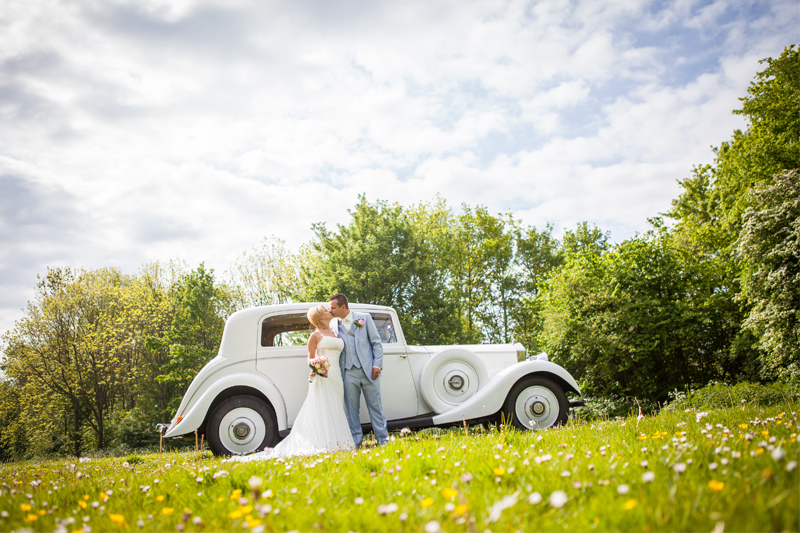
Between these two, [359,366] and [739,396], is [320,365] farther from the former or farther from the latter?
[739,396]

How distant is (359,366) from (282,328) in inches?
56.4

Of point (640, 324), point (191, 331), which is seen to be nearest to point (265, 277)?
point (191, 331)

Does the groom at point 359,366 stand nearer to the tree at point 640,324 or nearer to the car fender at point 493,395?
the car fender at point 493,395

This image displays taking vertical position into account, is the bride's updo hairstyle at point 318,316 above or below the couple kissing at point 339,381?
above

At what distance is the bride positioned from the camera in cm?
522

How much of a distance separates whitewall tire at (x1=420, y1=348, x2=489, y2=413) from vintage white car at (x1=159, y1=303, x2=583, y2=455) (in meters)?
0.01

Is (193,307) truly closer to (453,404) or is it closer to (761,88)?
(453,404)

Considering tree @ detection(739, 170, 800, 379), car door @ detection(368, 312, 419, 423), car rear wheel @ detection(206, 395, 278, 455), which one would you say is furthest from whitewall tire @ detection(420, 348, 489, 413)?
tree @ detection(739, 170, 800, 379)

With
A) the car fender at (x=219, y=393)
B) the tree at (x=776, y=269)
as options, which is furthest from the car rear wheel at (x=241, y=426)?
the tree at (x=776, y=269)

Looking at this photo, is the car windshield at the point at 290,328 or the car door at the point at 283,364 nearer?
the car door at the point at 283,364

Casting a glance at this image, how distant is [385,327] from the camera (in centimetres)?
661

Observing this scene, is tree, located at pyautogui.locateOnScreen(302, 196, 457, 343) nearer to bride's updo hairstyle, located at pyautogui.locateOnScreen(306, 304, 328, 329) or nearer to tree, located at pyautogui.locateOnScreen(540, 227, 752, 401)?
tree, located at pyautogui.locateOnScreen(540, 227, 752, 401)

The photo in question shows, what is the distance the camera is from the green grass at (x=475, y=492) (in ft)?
5.40

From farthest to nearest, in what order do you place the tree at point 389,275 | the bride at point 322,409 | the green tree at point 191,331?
the green tree at point 191,331 → the tree at point 389,275 → the bride at point 322,409
